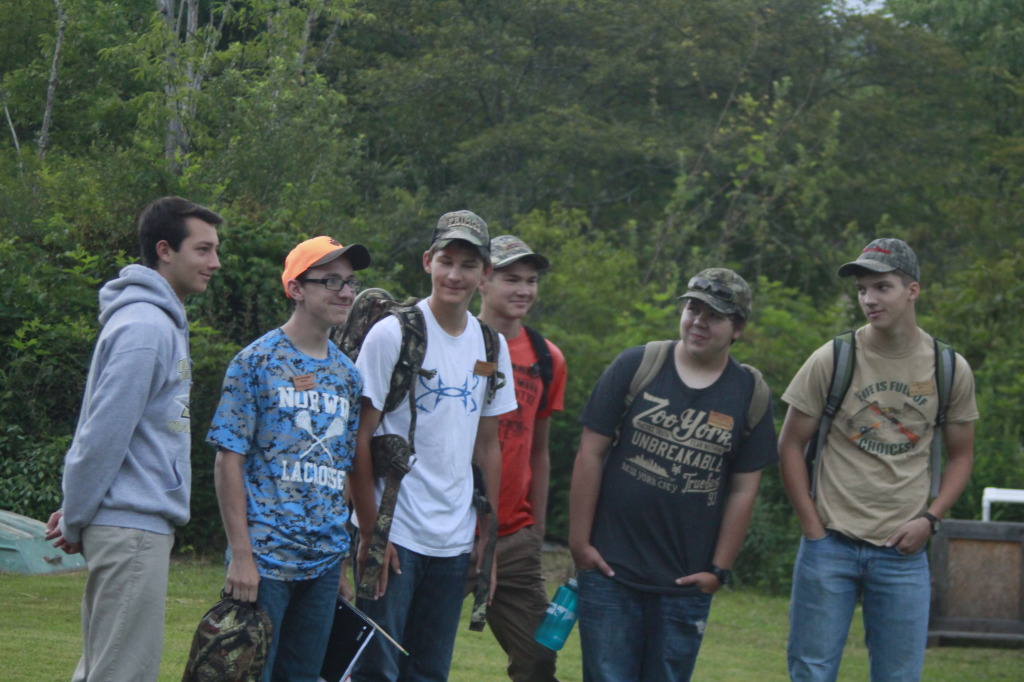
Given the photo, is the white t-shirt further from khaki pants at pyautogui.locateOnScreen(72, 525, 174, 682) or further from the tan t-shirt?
the tan t-shirt

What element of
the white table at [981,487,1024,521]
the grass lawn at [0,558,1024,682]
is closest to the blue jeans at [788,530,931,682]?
the grass lawn at [0,558,1024,682]

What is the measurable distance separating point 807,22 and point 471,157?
6.83 metres

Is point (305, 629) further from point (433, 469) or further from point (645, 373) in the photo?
point (645, 373)

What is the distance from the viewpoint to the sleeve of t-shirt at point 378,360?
4238mm

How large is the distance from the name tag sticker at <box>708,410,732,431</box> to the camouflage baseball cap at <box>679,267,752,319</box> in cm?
36

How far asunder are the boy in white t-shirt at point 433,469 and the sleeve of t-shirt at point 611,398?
395 millimetres

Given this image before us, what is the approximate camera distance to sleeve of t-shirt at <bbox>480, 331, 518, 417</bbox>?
4.67m

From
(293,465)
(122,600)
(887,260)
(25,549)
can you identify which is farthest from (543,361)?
(25,549)

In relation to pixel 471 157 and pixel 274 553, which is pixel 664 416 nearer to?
pixel 274 553

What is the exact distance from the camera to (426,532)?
4.34 m

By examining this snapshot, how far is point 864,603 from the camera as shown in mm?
4805

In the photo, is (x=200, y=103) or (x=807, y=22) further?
(x=807, y=22)

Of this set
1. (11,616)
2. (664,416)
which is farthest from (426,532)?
(11,616)

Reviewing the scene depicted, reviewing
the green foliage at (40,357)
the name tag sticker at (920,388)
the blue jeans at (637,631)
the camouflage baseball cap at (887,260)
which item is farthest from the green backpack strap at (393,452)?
the green foliage at (40,357)
